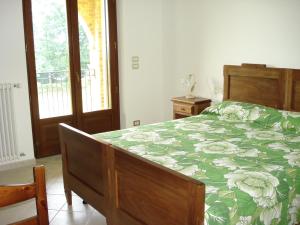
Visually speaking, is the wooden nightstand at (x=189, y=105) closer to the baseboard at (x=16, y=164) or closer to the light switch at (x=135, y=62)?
the light switch at (x=135, y=62)

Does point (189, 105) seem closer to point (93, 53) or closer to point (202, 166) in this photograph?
point (93, 53)

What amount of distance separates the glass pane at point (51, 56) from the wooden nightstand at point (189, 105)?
139cm

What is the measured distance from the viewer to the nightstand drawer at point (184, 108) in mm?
4367

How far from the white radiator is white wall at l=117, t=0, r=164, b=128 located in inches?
61.3

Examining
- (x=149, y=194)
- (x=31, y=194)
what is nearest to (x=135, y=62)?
(x=149, y=194)

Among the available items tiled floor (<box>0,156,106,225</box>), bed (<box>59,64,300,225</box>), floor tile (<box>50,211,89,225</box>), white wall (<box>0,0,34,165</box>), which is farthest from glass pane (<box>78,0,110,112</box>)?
floor tile (<box>50,211,89,225</box>)

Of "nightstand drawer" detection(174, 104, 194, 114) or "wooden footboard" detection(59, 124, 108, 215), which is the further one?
"nightstand drawer" detection(174, 104, 194, 114)

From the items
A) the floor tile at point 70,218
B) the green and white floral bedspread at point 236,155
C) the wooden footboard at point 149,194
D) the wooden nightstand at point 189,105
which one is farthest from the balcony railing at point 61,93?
the wooden footboard at point 149,194

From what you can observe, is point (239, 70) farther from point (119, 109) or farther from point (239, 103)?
point (119, 109)

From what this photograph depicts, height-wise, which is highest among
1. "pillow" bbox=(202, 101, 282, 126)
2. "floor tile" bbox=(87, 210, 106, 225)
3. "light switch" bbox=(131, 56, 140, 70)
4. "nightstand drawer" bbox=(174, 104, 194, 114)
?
"light switch" bbox=(131, 56, 140, 70)

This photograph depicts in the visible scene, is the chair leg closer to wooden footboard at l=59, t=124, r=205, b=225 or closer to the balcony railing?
wooden footboard at l=59, t=124, r=205, b=225

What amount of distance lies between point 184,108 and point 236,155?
6.36 ft

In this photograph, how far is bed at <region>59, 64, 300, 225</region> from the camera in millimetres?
1947

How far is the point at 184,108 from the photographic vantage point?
14.6ft
